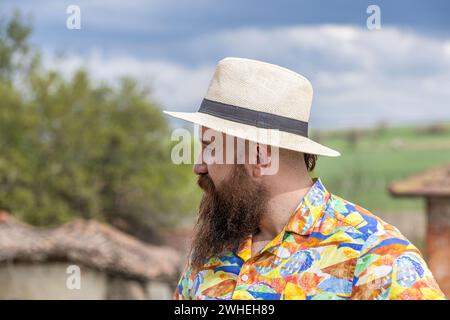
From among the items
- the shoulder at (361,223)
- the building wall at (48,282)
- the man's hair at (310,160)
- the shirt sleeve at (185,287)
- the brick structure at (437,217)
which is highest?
the man's hair at (310,160)

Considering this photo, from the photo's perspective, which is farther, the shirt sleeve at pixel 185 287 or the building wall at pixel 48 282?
the building wall at pixel 48 282

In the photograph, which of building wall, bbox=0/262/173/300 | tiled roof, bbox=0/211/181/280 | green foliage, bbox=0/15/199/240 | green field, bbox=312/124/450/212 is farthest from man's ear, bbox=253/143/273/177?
green field, bbox=312/124/450/212

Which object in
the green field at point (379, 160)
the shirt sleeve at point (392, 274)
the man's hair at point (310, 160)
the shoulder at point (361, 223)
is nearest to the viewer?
the shirt sleeve at point (392, 274)

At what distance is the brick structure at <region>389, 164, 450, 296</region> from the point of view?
895cm

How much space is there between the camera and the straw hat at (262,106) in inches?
97.1

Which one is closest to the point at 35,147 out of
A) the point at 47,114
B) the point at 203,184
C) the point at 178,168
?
the point at 47,114

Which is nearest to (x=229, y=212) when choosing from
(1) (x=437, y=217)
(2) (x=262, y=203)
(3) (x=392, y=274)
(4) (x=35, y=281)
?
(2) (x=262, y=203)

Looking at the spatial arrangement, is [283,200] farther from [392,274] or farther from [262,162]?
[392,274]

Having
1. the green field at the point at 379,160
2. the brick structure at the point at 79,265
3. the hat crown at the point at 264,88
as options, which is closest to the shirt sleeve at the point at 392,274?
the hat crown at the point at 264,88

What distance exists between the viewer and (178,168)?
1981 cm

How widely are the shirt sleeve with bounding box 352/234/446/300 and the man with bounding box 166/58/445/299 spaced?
6 centimetres

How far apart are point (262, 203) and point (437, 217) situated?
7.13 m

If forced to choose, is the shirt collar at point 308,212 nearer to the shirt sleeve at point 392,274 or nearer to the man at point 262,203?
the man at point 262,203
